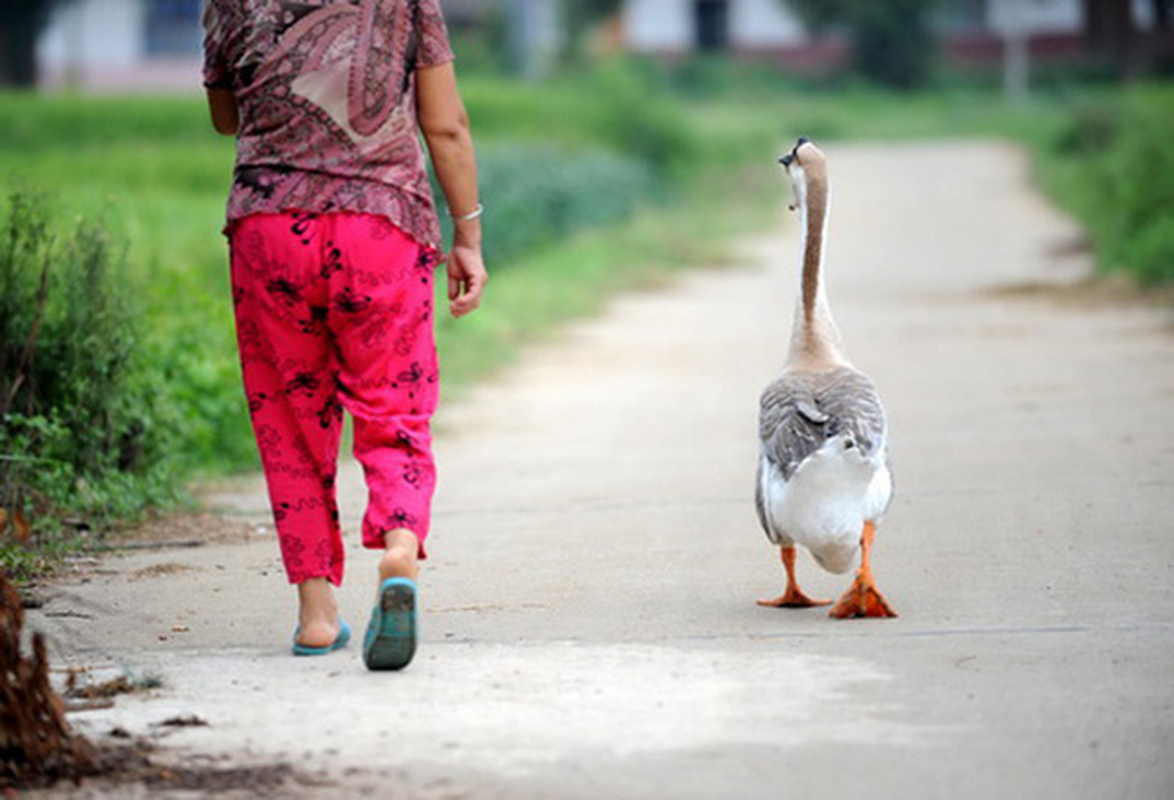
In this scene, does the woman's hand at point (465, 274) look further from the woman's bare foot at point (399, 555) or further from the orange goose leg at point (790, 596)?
the orange goose leg at point (790, 596)

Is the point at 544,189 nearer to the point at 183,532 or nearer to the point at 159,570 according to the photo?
the point at 183,532

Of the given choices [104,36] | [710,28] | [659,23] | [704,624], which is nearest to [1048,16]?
[710,28]

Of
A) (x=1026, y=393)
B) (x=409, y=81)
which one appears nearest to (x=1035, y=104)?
(x=1026, y=393)

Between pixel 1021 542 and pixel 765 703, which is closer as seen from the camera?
pixel 765 703

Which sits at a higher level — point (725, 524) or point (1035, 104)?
point (725, 524)

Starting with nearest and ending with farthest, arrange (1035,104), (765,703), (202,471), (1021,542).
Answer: (765,703) → (1021,542) → (202,471) → (1035,104)

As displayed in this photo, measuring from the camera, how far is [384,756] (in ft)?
14.5

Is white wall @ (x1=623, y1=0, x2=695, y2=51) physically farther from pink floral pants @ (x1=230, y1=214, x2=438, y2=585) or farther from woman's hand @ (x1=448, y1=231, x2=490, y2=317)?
pink floral pants @ (x1=230, y1=214, x2=438, y2=585)

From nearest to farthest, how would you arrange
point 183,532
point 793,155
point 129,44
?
1. point 793,155
2. point 183,532
3. point 129,44

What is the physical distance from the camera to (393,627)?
511 centimetres

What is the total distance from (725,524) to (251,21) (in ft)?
11.2

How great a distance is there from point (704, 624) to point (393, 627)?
1.21m

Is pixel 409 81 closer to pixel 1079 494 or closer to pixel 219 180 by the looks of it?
pixel 1079 494

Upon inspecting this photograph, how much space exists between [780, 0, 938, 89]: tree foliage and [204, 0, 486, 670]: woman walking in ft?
165
